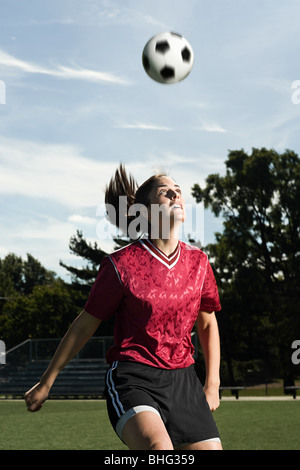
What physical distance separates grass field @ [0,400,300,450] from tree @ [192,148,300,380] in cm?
1814

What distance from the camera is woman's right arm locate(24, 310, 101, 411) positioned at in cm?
358

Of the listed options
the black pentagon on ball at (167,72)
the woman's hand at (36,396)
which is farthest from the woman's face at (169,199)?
the black pentagon on ball at (167,72)

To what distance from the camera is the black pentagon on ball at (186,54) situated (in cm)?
602

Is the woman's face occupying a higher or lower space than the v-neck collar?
higher

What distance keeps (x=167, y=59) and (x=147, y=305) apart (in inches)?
113

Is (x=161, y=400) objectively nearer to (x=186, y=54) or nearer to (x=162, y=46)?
(x=162, y=46)

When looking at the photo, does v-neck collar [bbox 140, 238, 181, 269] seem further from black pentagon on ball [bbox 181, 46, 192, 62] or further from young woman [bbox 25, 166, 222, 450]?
black pentagon on ball [bbox 181, 46, 192, 62]

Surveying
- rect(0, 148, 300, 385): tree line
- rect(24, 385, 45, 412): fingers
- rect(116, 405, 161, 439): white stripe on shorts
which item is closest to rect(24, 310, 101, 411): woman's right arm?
rect(24, 385, 45, 412): fingers

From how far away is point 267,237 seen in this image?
40.2 meters

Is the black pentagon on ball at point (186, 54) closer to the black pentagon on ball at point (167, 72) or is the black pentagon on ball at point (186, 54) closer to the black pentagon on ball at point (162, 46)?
the black pentagon on ball at point (162, 46)
